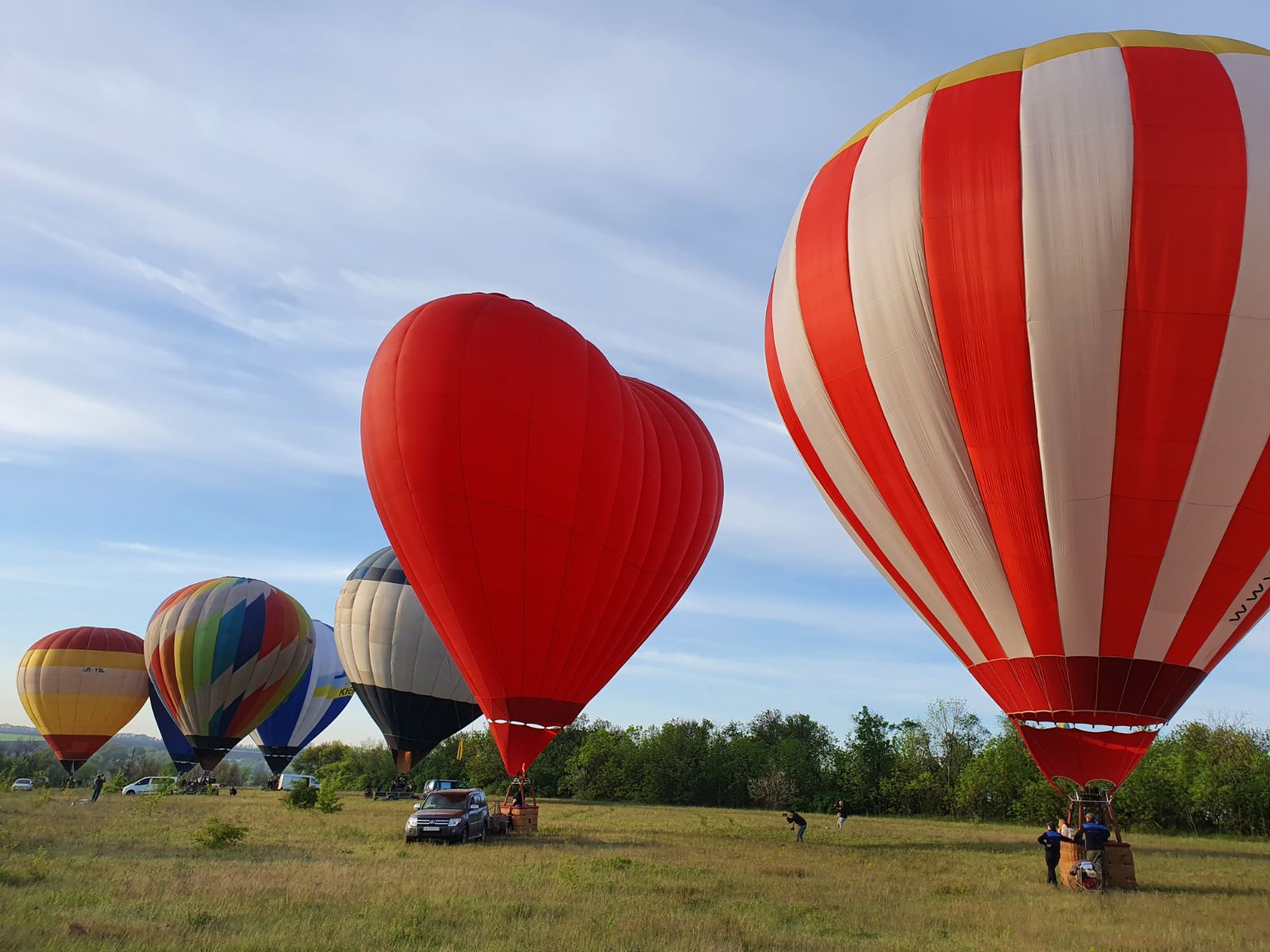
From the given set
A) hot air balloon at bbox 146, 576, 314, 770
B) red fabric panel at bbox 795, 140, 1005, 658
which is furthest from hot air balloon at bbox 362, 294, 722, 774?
hot air balloon at bbox 146, 576, 314, 770

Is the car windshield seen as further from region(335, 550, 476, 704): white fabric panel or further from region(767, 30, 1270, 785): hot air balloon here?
region(335, 550, 476, 704): white fabric panel

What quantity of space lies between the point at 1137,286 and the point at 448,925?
1097 centimetres

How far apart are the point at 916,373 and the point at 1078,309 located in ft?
7.12

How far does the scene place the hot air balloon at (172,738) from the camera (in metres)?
43.1

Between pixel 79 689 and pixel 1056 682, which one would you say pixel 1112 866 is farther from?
pixel 79 689

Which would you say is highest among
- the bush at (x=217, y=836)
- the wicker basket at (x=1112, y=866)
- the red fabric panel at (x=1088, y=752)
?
the red fabric panel at (x=1088, y=752)

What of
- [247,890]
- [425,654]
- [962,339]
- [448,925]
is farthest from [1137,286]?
[425,654]

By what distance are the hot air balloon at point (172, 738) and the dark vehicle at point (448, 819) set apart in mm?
30033

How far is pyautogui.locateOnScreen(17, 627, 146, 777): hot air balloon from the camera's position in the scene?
43000 mm

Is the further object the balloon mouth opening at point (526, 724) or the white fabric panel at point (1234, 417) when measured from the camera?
the balloon mouth opening at point (526, 724)

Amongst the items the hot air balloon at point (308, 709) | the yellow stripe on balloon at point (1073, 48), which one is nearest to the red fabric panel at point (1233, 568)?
the yellow stripe on balloon at point (1073, 48)

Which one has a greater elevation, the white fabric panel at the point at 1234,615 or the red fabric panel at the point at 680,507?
the red fabric panel at the point at 680,507

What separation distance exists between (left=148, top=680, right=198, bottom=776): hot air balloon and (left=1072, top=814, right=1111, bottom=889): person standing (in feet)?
132

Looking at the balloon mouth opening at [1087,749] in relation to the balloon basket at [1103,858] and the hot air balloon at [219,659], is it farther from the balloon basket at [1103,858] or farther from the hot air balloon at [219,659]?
the hot air balloon at [219,659]
